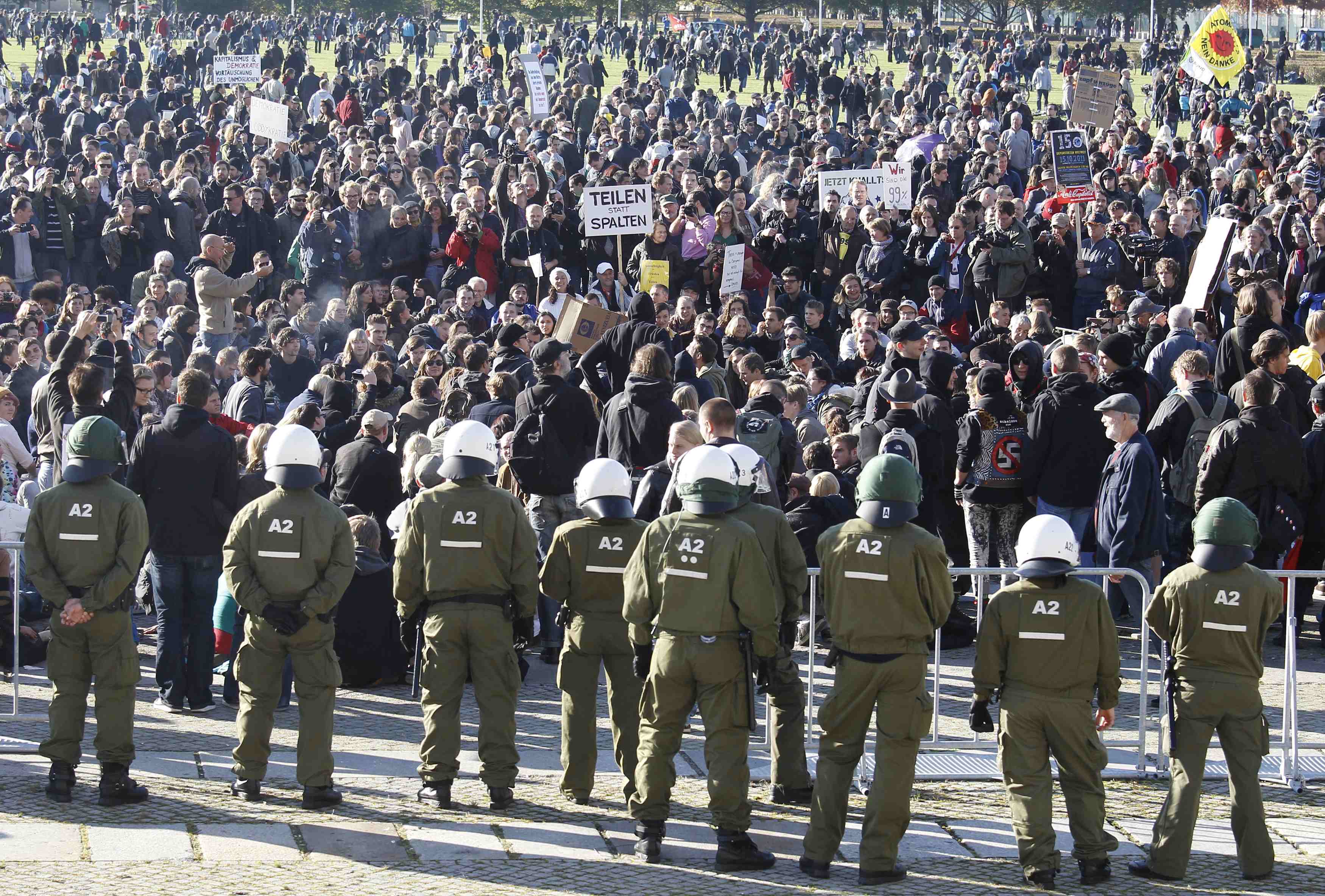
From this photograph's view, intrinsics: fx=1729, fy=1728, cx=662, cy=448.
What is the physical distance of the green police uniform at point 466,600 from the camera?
7.69 metres

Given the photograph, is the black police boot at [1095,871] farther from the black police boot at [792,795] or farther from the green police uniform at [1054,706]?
the black police boot at [792,795]

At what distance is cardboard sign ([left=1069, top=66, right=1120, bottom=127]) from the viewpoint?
2428cm

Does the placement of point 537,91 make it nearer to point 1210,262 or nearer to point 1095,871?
point 1210,262

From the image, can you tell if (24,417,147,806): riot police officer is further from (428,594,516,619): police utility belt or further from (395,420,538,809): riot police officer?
(428,594,516,619): police utility belt

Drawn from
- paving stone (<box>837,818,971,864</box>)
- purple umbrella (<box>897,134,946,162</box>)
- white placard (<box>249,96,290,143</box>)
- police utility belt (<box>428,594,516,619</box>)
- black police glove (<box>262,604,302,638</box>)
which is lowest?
paving stone (<box>837,818,971,864</box>)

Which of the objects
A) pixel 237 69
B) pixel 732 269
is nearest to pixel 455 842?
pixel 732 269

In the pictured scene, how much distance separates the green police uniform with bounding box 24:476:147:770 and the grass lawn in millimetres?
37544

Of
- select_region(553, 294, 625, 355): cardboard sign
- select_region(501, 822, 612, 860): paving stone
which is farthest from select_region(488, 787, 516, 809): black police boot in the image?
select_region(553, 294, 625, 355): cardboard sign

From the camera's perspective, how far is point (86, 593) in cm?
769

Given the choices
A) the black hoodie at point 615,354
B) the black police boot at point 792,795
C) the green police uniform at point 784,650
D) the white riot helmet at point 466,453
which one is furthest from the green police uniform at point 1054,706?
the black hoodie at point 615,354

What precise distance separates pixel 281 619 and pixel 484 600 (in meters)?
0.90

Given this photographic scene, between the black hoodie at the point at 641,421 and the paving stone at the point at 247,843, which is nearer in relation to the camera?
the paving stone at the point at 247,843

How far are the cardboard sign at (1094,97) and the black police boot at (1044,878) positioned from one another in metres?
19.0

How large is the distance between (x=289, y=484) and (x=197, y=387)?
178 cm
